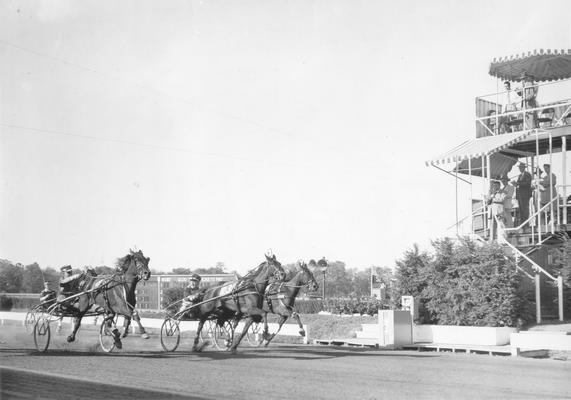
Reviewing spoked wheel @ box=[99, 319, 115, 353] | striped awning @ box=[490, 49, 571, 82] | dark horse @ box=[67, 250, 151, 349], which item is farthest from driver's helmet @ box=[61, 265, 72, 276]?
striped awning @ box=[490, 49, 571, 82]

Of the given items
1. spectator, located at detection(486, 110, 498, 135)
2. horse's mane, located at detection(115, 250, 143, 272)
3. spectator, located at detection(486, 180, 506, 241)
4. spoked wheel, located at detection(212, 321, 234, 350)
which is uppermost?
spectator, located at detection(486, 110, 498, 135)

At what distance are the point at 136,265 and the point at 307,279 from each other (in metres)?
4.90

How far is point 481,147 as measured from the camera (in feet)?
81.8

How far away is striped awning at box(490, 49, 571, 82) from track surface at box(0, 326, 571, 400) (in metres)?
12.6

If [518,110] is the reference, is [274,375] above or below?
below

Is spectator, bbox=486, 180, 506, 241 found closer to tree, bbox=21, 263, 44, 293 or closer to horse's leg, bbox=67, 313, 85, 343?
horse's leg, bbox=67, 313, 85, 343

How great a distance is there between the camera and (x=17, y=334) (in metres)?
25.7

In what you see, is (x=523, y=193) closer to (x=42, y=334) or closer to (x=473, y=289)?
(x=473, y=289)

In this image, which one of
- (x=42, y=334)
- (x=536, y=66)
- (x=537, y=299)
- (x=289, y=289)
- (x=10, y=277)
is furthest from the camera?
(x=10, y=277)

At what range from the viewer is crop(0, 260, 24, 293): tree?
1561 inches

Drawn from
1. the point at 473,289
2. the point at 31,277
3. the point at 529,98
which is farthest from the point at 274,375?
the point at 31,277

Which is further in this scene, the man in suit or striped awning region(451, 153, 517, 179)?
striped awning region(451, 153, 517, 179)

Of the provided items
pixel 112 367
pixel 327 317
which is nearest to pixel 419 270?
pixel 327 317

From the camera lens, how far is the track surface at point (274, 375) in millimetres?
10500
